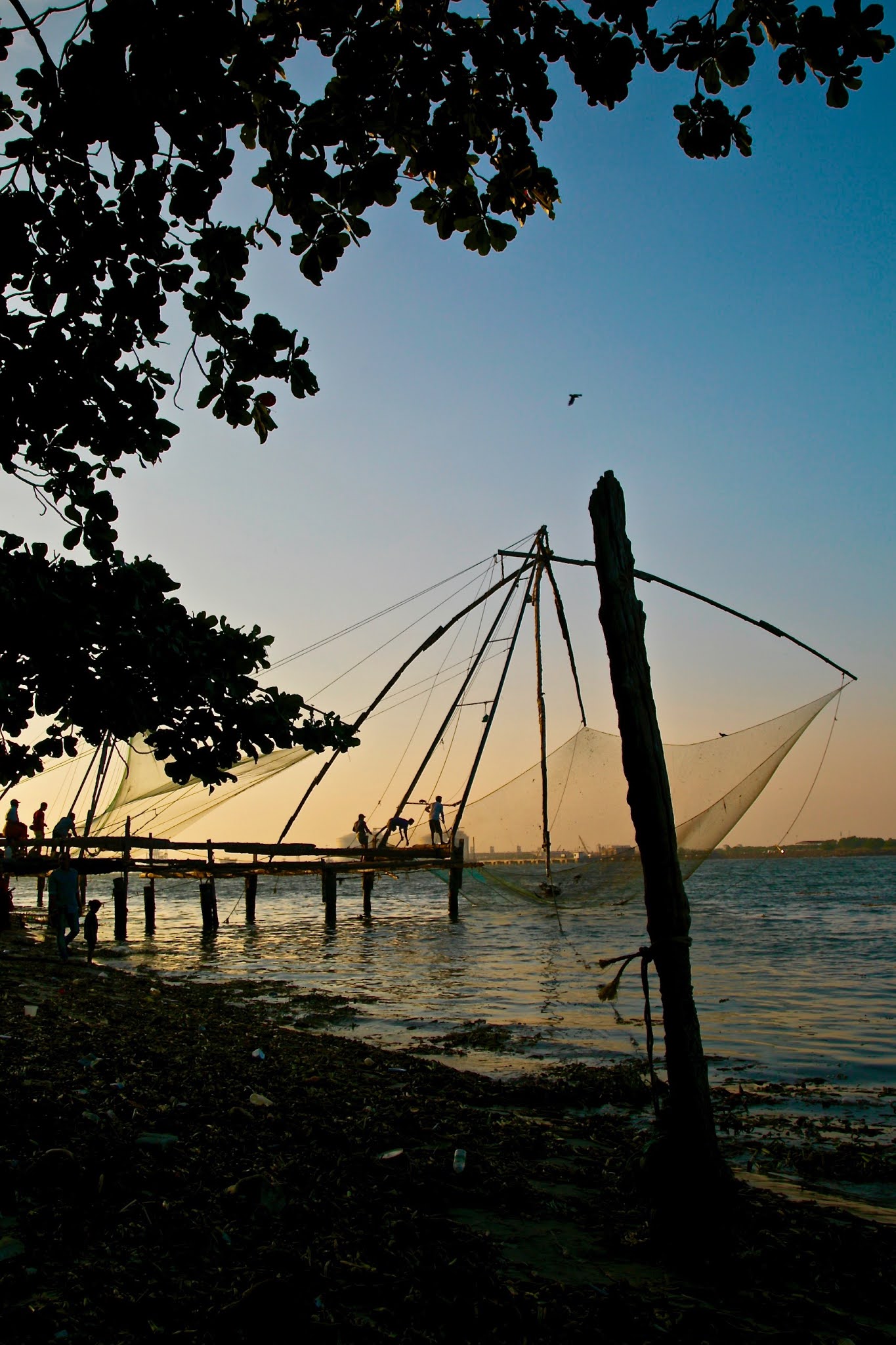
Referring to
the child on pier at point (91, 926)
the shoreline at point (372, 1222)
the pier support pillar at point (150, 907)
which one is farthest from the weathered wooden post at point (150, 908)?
the shoreline at point (372, 1222)

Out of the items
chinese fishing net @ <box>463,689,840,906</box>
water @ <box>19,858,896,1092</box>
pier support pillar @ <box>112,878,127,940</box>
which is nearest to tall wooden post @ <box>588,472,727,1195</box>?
water @ <box>19,858,896,1092</box>

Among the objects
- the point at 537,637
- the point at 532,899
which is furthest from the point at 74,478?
the point at 532,899

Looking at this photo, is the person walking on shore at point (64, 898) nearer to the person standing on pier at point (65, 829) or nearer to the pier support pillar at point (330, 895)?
the person standing on pier at point (65, 829)

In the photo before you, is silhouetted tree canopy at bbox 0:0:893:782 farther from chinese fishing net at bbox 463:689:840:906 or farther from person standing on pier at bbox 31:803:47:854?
person standing on pier at bbox 31:803:47:854

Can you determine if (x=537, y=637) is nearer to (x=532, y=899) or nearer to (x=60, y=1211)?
(x=532, y=899)

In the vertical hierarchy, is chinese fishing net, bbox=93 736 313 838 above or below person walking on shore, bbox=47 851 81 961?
above

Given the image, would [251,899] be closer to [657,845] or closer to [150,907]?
[150,907]

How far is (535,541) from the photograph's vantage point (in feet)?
38.2

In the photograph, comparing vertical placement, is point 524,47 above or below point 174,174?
above

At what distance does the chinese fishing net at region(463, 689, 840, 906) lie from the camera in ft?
36.0

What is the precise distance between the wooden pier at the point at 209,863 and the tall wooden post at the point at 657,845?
12425 millimetres

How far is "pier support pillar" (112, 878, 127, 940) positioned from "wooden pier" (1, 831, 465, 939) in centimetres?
2

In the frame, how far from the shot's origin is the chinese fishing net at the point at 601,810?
10969 mm

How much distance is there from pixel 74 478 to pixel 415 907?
31771 mm
